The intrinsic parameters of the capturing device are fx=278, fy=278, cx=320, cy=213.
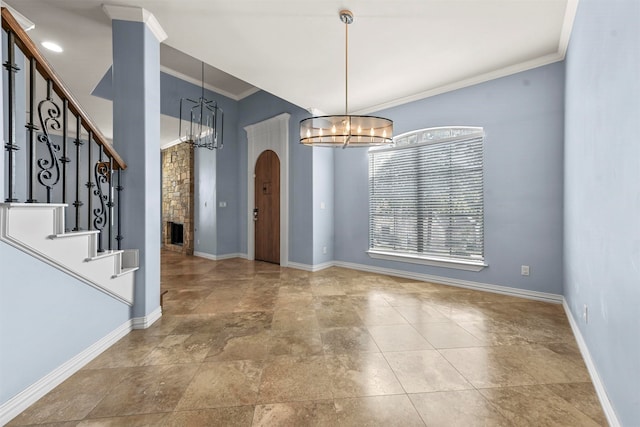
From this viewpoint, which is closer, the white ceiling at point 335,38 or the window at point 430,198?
the white ceiling at point 335,38

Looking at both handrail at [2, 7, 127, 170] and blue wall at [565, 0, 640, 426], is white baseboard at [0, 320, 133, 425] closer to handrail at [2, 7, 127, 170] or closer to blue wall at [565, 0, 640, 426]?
handrail at [2, 7, 127, 170]

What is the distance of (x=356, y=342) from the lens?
90.3 inches

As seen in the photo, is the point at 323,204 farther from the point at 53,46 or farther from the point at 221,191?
the point at 53,46

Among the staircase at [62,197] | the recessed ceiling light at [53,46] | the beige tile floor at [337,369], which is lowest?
the beige tile floor at [337,369]

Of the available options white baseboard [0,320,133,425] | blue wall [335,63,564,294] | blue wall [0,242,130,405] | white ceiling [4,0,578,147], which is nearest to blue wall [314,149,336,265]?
white ceiling [4,0,578,147]

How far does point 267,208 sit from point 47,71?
12.9 feet

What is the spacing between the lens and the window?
12.4 feet

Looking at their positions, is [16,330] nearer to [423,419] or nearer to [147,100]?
[147,100]

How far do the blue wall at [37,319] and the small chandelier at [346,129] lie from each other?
2.22 metres

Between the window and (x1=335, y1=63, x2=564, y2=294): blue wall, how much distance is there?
15 cm

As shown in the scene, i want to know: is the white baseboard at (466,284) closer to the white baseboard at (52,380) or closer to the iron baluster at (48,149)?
the white baseboard at (52,380)

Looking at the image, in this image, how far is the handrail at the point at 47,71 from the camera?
1.55m

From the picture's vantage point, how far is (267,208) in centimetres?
556

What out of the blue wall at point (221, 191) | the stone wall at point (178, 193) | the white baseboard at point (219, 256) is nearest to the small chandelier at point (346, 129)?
the blue wall at point (221, 191)
